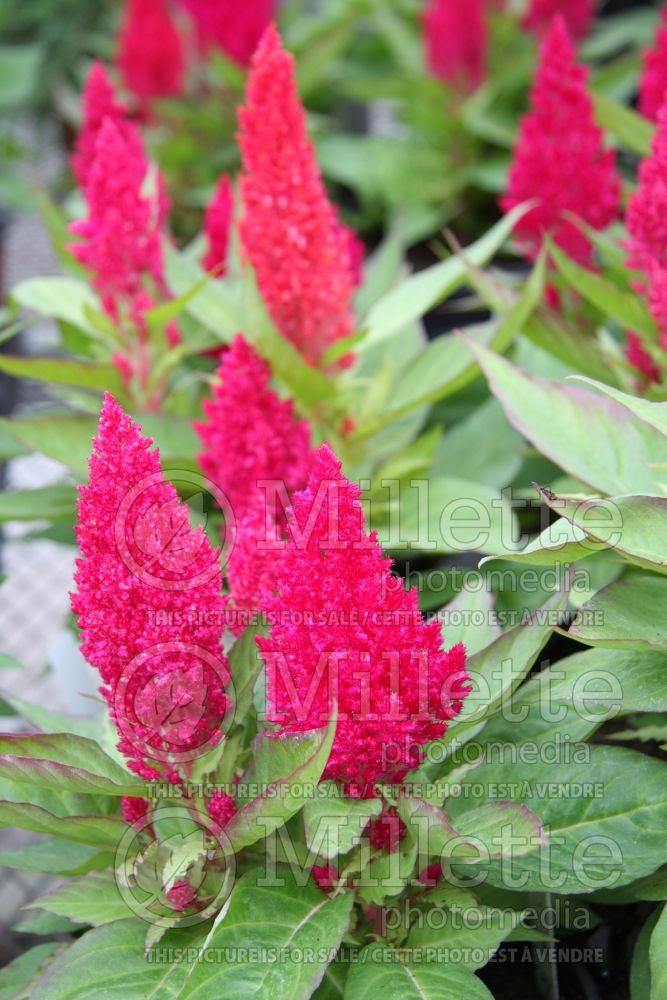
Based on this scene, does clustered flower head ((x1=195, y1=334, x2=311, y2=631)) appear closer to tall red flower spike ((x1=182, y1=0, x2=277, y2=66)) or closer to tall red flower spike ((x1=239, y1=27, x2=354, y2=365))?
tall red flower spike ((x1=239, y1=27, x2=354, y2=365))

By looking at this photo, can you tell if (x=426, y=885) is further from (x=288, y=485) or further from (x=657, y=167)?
(x=657, y=167)

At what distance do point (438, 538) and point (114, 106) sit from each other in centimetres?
73

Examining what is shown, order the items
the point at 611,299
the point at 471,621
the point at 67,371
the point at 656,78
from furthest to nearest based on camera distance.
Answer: the point at 656,78 → the point at 67,371 → the point at 611,299 → the point at 471,621

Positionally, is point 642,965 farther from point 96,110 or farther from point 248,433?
point 96,110

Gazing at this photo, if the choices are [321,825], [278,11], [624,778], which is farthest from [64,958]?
[278,11]

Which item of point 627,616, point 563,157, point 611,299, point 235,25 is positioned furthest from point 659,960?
point 235,25

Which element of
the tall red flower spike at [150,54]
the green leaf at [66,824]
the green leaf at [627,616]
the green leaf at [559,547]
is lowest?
the green leaf at [66,824]

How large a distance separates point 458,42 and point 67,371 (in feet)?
4.99

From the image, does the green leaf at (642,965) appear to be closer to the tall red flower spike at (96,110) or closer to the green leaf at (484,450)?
the green leaf at (484,450)

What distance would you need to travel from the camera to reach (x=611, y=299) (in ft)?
4.10

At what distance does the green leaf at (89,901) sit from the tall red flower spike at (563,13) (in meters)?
2.31

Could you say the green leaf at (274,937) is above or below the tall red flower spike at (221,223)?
below

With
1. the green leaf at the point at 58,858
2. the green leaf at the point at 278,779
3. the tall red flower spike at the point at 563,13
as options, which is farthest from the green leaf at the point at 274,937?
the tall red flower spike at the point at 563,13

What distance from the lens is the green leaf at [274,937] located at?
771mm
